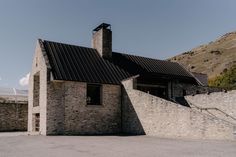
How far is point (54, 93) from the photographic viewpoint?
72.7ft

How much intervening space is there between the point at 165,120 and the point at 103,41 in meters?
10.9

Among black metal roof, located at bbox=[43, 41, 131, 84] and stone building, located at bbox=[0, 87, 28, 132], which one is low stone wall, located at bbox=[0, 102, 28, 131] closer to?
stone building, located at bbox=[0, 87, 28, 132]

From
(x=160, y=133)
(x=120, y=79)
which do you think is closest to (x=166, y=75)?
(x=120, y=79)

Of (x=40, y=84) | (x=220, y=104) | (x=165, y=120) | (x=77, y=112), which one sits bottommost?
(x=165, y=120)

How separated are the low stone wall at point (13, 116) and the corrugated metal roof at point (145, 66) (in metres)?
9.75

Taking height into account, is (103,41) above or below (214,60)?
below

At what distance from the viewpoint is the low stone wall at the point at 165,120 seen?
53.5 feet

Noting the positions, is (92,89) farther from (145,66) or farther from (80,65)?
(145,66)

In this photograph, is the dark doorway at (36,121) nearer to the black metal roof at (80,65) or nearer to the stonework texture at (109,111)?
the stonework texture at (109,111)

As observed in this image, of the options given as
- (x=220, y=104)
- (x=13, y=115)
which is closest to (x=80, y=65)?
(x=13, y=115)

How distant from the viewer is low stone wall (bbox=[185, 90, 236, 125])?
2009 centimetres

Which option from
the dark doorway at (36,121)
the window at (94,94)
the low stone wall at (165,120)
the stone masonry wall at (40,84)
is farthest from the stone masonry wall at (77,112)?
the dark doorway at (36,121)

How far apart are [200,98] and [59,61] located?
11.2 metres

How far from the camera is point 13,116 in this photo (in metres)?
28.0
